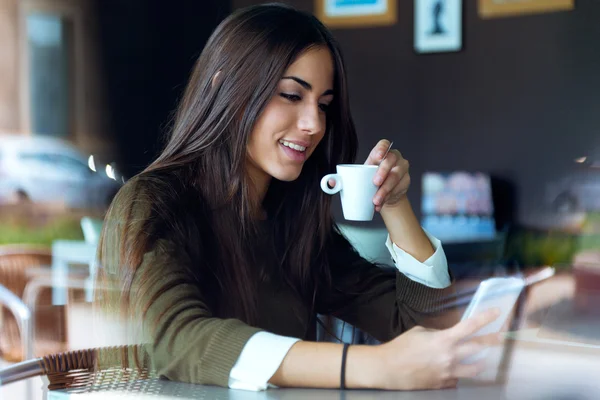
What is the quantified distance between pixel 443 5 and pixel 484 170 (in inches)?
10.3

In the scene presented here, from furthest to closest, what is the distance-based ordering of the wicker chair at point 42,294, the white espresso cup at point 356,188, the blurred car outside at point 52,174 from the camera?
the wicker chair at point 42,294 < the blurred car outside at point 52,174 < the white espresso cup at point 356,188

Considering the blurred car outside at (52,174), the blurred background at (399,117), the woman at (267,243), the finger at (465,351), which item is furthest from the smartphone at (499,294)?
the blurred car outside at (52,174)

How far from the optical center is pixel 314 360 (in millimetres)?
604

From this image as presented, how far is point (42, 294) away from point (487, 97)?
3.04ft

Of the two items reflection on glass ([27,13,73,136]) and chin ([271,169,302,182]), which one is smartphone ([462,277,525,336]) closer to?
chin ([271,169,302,182])

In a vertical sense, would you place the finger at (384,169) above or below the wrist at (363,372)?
above

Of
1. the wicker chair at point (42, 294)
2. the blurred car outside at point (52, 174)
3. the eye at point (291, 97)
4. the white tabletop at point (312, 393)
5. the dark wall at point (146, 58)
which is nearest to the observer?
the white tabletop at point (312, 393)

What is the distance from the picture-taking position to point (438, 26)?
1.05 meters

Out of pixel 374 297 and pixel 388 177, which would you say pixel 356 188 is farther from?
pixel 374 297

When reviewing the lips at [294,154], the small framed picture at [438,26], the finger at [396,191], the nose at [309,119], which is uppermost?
the small framed picture at [438,26]

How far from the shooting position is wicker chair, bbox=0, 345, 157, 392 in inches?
29.5

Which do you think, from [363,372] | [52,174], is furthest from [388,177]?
[52,174]

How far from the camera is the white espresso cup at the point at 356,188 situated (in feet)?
2.37

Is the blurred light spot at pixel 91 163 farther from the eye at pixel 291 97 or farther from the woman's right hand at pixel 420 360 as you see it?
the woman's right hand at pixel 420 360
